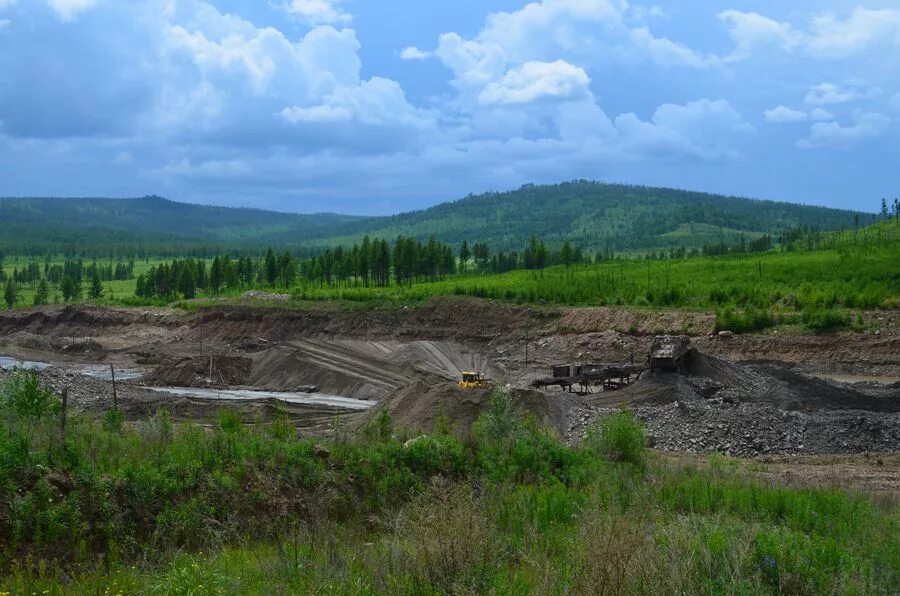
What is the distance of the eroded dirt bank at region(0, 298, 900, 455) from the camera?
98.8 feet

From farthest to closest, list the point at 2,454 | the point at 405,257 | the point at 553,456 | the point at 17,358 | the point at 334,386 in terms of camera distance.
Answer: the point at 405,257, the point at 17,358, the point at 334,386, the point at 553,456, the point at 2,454

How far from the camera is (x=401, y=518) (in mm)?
13914

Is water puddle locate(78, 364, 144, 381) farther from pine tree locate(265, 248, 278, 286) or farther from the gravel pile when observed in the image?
pine tree locate(265, 248, 278, 286)

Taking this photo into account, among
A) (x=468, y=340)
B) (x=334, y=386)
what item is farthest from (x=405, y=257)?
(x=334, y=386)

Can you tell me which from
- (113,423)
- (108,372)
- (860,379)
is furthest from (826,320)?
(113,423)

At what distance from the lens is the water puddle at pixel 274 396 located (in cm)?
4112

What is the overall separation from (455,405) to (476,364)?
22515mm

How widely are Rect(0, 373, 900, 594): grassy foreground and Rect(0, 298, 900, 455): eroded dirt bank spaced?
8796 mm

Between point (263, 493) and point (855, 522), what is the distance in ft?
32.4

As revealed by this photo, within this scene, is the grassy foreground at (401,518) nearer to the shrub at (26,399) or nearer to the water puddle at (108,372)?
the shrub at (26,399)

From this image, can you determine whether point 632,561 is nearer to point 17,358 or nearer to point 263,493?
point 263,493

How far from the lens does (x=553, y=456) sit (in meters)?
18.9

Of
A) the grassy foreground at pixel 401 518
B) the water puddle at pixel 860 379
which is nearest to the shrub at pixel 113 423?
the grassy foreground at pixel 401 518

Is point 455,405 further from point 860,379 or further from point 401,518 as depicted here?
point 860,379
